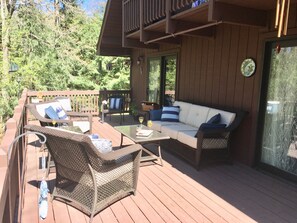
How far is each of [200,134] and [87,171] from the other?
5.94 feet

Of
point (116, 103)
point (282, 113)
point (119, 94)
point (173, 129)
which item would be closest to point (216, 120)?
point (173, 129)

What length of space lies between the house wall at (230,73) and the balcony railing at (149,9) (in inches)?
38.2

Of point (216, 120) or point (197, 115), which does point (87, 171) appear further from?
point (197, 115)

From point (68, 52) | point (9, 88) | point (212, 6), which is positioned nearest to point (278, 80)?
point (212, 6)

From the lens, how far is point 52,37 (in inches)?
417

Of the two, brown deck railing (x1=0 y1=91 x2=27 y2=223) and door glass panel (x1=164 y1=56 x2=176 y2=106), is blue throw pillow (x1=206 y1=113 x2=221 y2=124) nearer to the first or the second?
door glass panel (x1=164 y1=56 x2=176 y2=106)

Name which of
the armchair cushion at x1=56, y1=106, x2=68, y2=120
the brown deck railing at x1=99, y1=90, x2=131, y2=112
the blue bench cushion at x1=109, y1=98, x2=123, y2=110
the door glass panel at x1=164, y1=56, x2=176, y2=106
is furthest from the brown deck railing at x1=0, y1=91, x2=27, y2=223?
the brown deck railing at x1=99, y1=90, x2=131, y2=112

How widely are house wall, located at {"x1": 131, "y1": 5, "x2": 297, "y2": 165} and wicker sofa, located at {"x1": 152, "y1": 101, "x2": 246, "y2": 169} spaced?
10.6 inches

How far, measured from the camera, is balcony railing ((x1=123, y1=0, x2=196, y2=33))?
385 cm

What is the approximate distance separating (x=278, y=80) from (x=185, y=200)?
2.14 metres

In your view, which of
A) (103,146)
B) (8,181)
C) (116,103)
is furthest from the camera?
(116,103)

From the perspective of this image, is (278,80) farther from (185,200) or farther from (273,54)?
(185,200)

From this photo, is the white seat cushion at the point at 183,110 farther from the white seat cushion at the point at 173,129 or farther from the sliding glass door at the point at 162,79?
the sliding glass door at the point at 162,79

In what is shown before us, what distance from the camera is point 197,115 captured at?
4719mm
